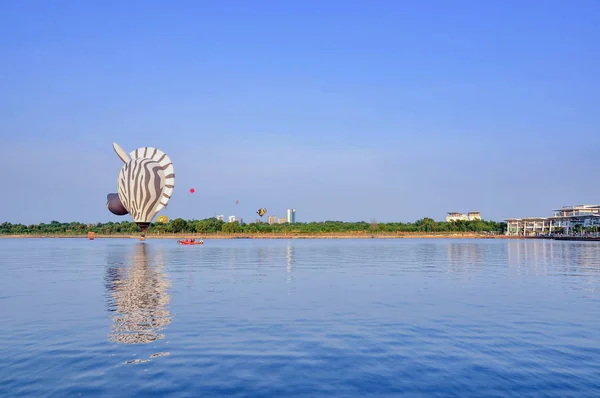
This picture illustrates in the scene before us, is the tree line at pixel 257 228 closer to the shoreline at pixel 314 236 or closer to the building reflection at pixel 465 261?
the shoreline at pixel 314 236

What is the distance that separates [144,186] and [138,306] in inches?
3362


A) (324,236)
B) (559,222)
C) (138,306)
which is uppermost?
(559,222)

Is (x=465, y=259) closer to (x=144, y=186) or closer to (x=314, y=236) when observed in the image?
(x=144, y=186)

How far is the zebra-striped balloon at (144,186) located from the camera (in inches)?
4126

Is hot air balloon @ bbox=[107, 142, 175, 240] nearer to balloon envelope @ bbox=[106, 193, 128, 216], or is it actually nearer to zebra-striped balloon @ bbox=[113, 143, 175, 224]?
zebra-striped balloon @ bbox=[113, 143, 175, 224]

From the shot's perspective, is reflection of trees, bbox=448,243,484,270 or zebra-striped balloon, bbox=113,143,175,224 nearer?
reflection of trees, bbox=448,243,484,270

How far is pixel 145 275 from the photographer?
1468 inches

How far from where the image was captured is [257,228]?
17450 cm

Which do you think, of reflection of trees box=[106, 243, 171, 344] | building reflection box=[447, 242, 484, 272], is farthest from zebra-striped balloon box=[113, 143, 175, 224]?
reflection of trees box=[106, 243, 171, 344]

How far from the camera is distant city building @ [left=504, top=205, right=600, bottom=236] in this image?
166m

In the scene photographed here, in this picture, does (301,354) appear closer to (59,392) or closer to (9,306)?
(59,392)

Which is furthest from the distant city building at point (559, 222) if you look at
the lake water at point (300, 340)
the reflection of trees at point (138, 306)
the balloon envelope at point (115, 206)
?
the reflection of trees at point (138, 306)

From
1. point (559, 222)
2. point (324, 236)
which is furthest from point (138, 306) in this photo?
point (559, 222)

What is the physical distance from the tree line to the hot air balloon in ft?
200
